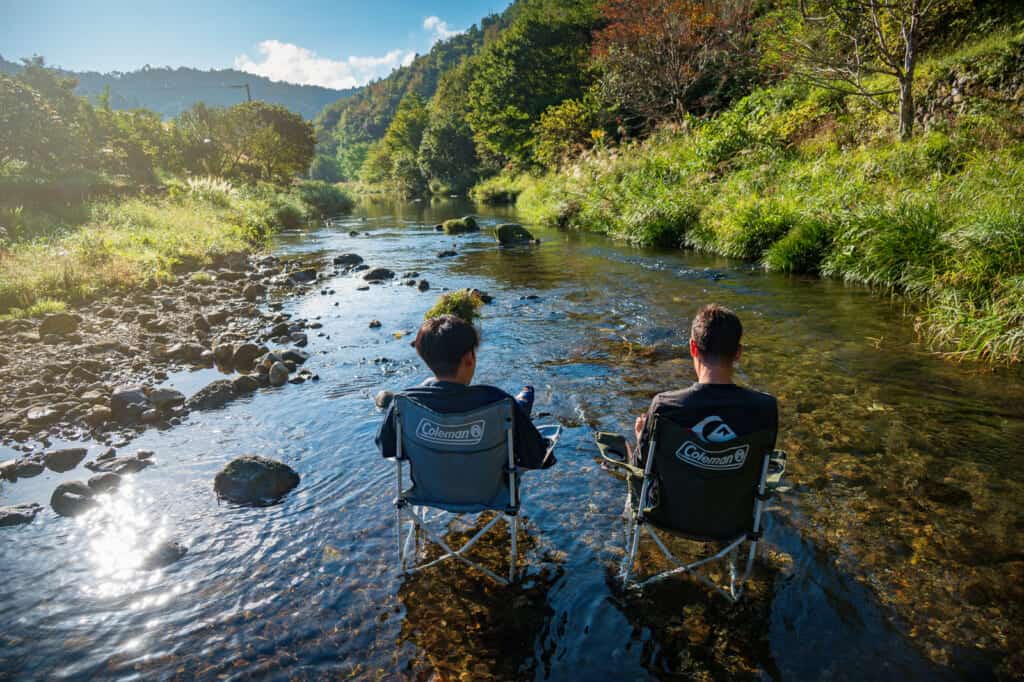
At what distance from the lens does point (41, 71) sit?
88.0 ft

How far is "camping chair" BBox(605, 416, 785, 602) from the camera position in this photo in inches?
121

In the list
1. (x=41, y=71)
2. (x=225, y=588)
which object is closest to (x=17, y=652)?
(x=225, y=588)

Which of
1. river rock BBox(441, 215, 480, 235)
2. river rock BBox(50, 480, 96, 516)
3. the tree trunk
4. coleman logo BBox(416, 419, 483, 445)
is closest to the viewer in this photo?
coleman logo BBox(416, 419, 483, 445)

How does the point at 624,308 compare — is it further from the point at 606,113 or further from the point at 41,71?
the point at 41,71

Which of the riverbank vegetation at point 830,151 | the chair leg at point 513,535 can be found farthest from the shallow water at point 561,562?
the riverbank vegetation at point 830,151

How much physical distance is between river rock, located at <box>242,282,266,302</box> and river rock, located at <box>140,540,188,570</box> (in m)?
9.80

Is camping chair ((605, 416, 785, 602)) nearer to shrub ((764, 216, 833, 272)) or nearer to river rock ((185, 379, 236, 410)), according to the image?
river rock ((185, 379, 236, 410))

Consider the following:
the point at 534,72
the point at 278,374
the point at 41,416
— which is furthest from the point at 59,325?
the point at 534,72

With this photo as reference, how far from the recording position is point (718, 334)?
10.4ft

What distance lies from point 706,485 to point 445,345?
5.71 ft

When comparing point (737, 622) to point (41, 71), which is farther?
point (41, 71)

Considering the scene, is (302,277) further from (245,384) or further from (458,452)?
(458,452)

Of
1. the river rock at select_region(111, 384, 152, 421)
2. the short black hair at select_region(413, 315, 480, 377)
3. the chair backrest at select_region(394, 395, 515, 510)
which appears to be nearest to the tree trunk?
the short black hair at select_region(413, 315, 480, 377)

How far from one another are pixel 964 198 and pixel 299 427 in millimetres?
11453
